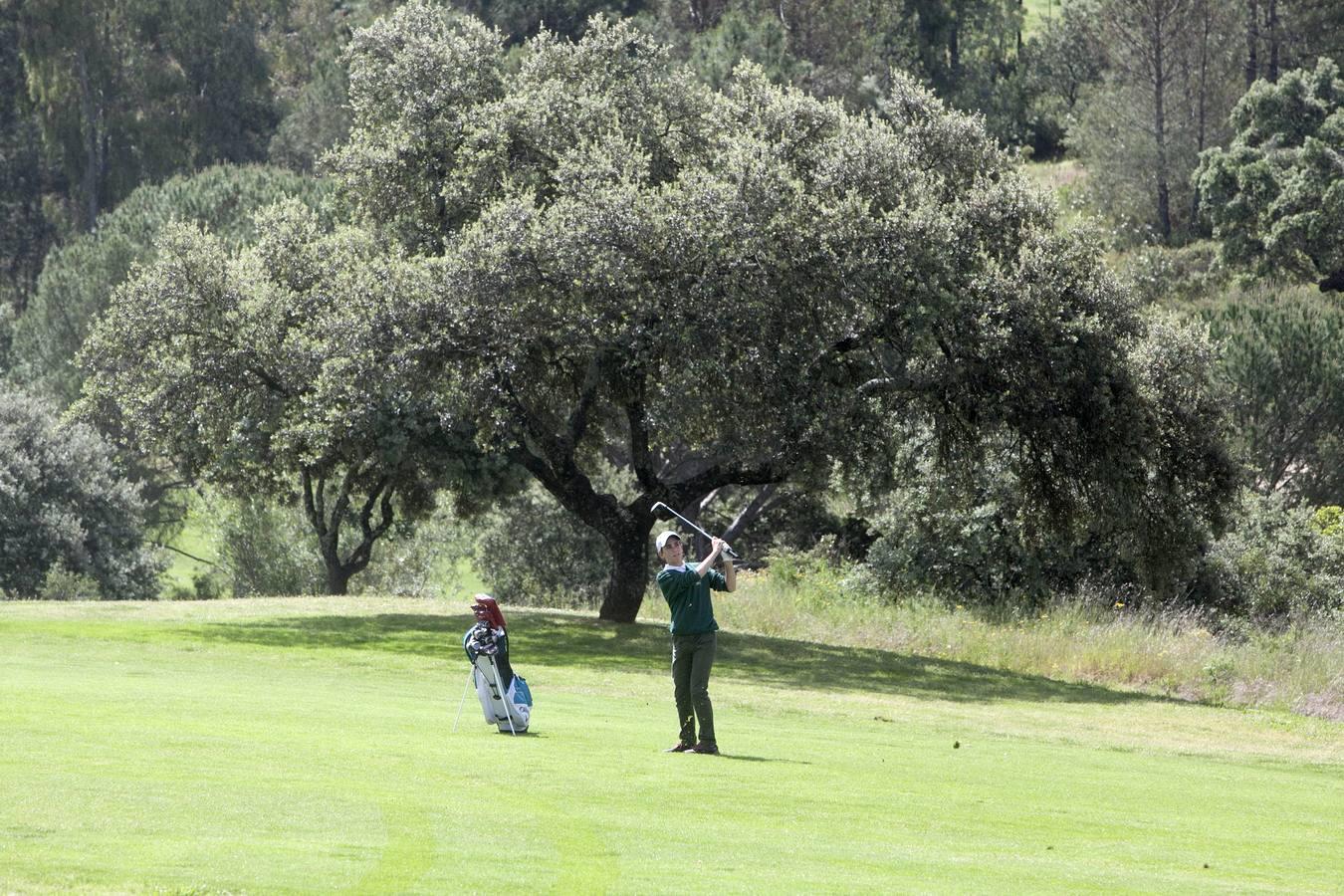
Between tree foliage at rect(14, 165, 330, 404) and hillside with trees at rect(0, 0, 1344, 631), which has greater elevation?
tree foliage at rect(14, 165, 330, 404)

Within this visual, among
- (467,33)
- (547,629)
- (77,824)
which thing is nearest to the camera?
(77,824)

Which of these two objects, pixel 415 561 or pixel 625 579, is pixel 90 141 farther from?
pixel 625 579

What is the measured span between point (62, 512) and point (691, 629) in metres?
39.2

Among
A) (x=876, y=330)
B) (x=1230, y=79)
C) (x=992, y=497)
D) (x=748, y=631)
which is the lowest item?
(x=748, y=631)

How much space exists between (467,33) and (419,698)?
716 inches

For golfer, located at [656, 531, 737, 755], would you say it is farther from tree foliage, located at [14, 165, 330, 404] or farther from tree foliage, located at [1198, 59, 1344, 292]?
tree foliage, located at [14, 165, 330, 404]

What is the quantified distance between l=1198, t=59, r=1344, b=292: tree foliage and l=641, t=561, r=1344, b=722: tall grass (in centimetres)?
2389

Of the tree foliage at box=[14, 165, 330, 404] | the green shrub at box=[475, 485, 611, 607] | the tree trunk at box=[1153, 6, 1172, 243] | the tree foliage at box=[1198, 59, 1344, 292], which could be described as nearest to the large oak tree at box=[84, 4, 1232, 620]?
the green shrub at box=[475, 485, 611, 607]

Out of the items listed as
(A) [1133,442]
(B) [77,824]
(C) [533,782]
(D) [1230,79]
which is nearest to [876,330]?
(A) [1133,442]

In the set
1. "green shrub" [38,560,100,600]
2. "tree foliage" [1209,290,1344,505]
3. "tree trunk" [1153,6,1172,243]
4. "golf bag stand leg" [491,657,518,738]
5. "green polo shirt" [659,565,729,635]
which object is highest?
"tree trunk" [1153,6,1172,243]

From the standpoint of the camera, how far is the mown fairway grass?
10328mm

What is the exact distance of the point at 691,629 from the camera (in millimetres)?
16047

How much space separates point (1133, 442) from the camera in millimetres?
29641

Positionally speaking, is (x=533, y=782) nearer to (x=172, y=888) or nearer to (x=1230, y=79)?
(x=172, y=888)
